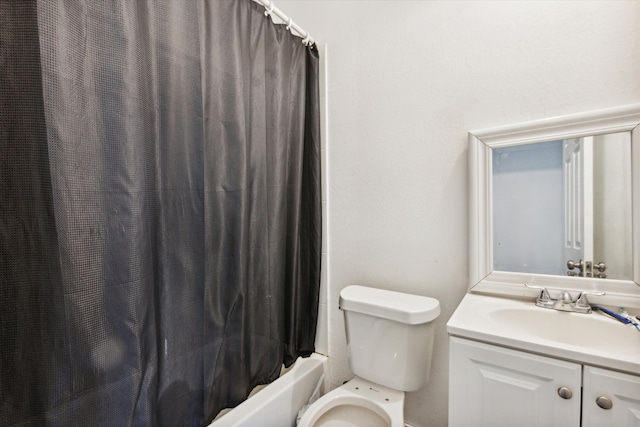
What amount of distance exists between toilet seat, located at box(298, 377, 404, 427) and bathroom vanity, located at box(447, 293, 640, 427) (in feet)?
1.07

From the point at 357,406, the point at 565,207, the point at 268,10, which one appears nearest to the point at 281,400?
the point at 357,406

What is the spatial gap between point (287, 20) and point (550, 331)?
66.4 inches

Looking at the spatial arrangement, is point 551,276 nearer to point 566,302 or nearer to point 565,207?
point 566,302

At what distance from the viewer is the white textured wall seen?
1028 millimetres

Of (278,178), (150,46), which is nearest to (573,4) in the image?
(278,178)

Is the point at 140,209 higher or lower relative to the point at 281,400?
higher

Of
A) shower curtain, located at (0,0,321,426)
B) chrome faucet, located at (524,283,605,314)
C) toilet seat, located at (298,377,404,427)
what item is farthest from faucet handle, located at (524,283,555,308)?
shower curtain, located at (0,0,321,426)

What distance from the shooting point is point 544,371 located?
30.7 inches

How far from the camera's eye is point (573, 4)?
40.5 inches

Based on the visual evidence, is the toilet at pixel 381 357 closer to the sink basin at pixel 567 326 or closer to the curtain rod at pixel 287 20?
the sink basin at pixel 567 326

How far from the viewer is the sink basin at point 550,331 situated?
734mm

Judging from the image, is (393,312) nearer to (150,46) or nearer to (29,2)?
(150,46)

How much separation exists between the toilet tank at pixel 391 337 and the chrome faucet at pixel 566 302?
36 centimetres

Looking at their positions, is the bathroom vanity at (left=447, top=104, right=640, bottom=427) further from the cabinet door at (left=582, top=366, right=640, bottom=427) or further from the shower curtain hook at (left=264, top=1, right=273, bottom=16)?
the shower curtain hook at (left=264, top=1, right=273, bottom=16)
